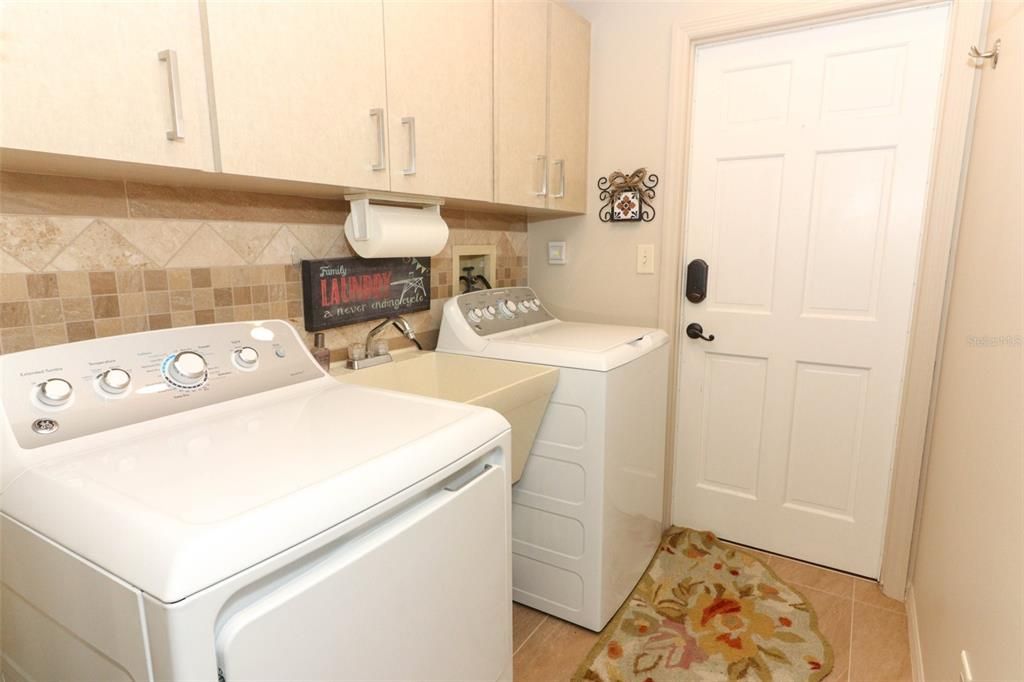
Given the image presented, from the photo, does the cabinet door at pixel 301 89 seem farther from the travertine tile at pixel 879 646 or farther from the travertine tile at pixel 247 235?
the travertine tile at pixel 879 646

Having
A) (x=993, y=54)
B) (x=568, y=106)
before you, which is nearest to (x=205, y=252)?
(x=568, y=106)

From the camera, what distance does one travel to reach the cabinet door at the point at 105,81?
0.79 m

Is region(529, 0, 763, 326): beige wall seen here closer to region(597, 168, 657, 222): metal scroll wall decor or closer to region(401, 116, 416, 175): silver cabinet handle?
region(597, 168, 657, 222): metal scroll wall decor

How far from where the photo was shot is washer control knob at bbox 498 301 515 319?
2102mm

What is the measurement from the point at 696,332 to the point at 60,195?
6.74ft

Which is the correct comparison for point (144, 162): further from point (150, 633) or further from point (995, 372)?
point (995, 372)

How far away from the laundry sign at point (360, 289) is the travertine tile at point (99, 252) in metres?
0.43

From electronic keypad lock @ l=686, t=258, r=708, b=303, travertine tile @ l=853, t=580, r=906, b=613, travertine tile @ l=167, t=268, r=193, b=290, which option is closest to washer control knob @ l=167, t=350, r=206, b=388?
travertine tile @ l=167, t=268, r=193, b=290

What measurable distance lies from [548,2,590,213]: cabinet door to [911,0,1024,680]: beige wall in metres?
1.28

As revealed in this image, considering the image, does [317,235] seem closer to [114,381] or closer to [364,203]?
[364,203]

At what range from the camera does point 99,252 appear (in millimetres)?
1169

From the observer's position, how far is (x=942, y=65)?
1.80 meters

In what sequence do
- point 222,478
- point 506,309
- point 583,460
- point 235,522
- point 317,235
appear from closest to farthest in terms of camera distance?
point 235,522 → point 222,478 → point 317,235 → point 583,460 → point 506,309

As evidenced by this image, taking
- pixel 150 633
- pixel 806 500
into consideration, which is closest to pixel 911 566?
pixel 806 500
